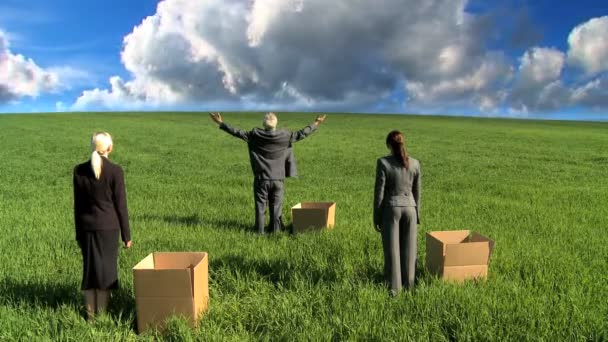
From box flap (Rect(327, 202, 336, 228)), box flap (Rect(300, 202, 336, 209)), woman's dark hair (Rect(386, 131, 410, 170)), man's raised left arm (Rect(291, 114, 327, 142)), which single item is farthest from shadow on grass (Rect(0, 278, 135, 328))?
box flap (Rect(300, 202, 336, 209))

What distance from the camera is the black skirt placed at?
5230 mm

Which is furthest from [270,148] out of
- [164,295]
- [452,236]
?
[164,295]

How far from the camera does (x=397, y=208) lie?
5.81 metres

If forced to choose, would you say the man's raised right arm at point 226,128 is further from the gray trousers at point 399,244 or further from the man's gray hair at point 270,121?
the gray trousers at point 399,244

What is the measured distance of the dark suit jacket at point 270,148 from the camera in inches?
359

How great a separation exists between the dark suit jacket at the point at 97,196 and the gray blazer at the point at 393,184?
112 inches

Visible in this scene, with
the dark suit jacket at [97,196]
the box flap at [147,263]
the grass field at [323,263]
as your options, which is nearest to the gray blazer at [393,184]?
the grass field at [323,263]

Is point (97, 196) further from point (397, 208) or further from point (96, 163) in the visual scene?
point (397, 208)

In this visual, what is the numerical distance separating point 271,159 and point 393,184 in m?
3.82

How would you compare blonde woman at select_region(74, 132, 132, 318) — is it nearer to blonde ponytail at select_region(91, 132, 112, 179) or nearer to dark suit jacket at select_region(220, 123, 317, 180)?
blonde ponytail at select_region(91, 132, 112, 179)

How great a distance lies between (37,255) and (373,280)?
5279mm

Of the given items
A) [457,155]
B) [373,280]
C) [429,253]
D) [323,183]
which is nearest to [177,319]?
[373,280]

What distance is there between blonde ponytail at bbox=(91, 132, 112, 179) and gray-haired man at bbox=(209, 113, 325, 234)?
3934 millimetres

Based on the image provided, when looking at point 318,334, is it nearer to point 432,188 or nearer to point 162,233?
point 162,233
